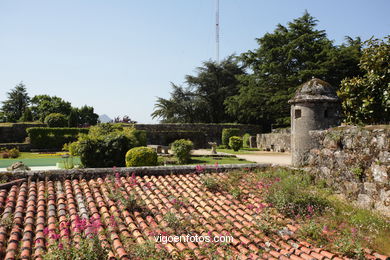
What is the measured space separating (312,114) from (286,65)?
25872 mm

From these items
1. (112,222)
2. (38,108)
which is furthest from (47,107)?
(112,222)

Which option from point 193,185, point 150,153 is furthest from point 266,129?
point 193,185

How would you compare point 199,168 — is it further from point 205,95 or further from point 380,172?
point 205,95

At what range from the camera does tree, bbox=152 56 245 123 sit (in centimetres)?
4334

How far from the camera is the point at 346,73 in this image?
32344 mm

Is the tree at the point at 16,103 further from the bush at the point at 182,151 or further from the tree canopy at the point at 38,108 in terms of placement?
the bush at the point at 182,151

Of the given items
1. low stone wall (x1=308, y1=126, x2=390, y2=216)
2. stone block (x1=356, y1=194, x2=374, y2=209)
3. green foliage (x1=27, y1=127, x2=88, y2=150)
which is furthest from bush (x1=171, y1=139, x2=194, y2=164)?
green foliage (x1=27, y1=127, x2=88, y2=150)

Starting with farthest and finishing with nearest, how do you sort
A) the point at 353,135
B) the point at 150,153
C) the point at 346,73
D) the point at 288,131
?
1. the point at 346,73
2. the point at 288,131
3. the point at 150,153
4. the point at 353,135

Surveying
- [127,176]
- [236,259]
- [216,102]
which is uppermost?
[216,102]

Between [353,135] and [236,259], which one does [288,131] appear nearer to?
[353,135]

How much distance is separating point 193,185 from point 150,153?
7606 millimetres

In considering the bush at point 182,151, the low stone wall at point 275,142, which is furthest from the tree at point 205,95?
the bush at point 182,151

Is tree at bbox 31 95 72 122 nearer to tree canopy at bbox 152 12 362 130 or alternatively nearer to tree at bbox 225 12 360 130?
tree canopy at bbox 152 12 362 130

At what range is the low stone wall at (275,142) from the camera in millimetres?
26203
